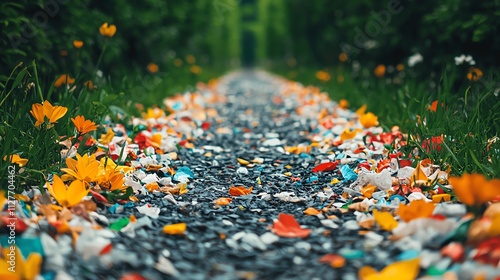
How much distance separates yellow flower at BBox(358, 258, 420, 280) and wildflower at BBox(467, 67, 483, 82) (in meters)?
2.07

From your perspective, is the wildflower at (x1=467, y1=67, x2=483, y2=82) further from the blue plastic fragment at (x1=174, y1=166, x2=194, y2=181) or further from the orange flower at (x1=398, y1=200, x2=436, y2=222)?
the blue plastic fragment at (x1=174, y1=166, x2=194, y2=181)

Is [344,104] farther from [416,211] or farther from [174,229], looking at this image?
[174,229]

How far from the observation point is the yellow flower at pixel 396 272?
1.30 m

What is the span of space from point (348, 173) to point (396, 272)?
1.04 metres

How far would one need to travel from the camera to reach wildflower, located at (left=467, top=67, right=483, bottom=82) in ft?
10.0

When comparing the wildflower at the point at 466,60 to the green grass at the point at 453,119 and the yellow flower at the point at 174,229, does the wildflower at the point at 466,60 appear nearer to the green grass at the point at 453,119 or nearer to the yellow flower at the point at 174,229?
the green grass at the point at 453,119

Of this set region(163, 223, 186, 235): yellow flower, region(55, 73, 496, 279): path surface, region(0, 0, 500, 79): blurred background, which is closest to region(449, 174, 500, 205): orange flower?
region(55, 73, 496, 279): path surface

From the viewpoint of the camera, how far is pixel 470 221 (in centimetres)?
147

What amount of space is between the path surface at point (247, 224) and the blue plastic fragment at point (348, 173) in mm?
10

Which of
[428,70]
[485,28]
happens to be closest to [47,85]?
[485,28]

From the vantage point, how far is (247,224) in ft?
5.95

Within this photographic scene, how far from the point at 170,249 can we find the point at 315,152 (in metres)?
1.55

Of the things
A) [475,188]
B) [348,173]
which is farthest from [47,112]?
[475,188]

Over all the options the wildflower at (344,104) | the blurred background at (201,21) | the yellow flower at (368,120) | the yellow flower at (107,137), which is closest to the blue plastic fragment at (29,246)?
the yellow flower at (107,137)
